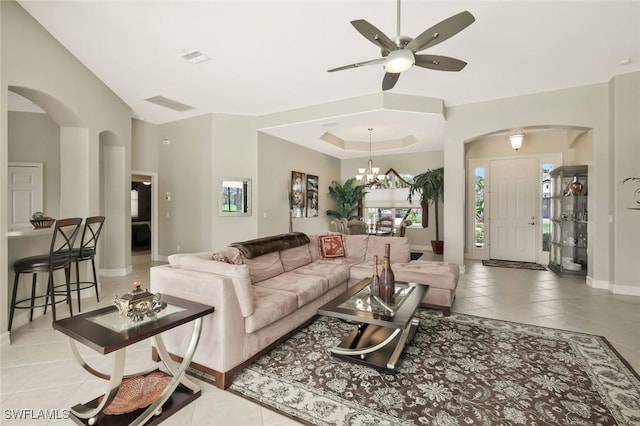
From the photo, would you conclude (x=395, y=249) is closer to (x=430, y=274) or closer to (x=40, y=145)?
(x=430, y=274)

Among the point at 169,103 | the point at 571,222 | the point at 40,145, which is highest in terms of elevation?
the point at 169,103

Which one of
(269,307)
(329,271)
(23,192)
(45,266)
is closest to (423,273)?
(329,271)

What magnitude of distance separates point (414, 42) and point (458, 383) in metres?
2.66

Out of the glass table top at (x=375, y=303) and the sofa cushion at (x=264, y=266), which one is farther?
the sofa cushion at (x=264, y=266)

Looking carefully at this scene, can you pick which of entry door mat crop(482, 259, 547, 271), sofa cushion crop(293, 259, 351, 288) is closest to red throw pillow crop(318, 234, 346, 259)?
sofa cushion crop(293, 259, 351, 288)

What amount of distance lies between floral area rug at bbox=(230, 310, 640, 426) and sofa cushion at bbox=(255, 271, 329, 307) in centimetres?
38

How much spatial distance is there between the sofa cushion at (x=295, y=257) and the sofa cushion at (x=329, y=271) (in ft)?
0.26

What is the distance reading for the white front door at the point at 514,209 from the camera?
22.0 ft

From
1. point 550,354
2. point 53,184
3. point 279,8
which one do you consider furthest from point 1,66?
point 550,354

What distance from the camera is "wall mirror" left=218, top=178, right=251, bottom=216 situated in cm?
613

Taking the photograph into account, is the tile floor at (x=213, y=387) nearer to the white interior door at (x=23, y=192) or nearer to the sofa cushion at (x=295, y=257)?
the sofa cushion at (x=295, y=257)

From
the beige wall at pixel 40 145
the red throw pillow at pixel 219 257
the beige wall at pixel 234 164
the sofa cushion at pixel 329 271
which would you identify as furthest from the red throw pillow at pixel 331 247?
the beige wall at pixel 40 145

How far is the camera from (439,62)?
2.84 meters

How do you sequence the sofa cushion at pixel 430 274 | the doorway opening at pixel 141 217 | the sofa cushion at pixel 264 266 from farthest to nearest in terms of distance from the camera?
1. the doorway opening at pixel 141 217
2. the sofa cushion at pixel 430 274
3. the sofa cushion at pixel 264 266
